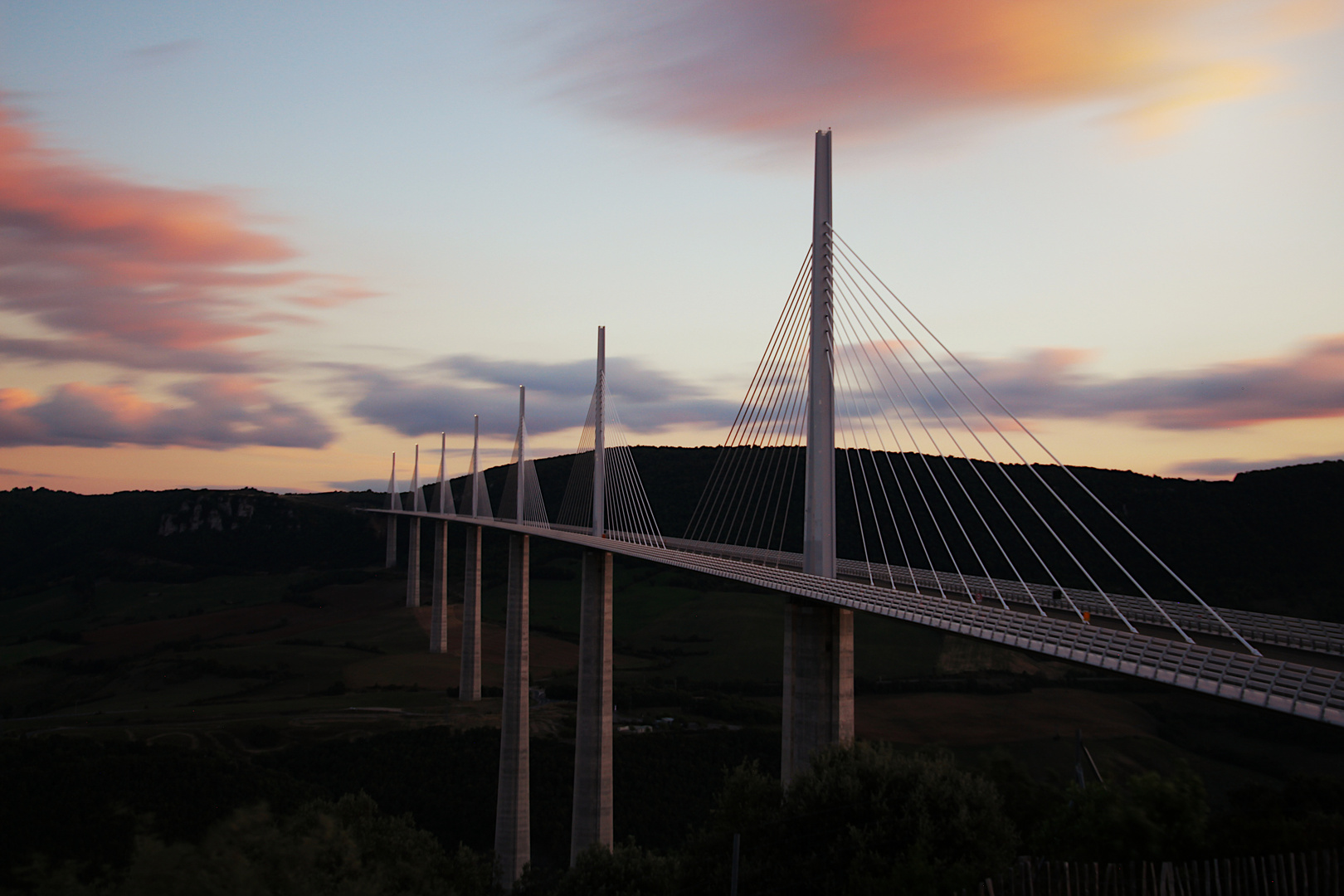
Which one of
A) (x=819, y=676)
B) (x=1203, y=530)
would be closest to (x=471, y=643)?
(x=819, y=676)

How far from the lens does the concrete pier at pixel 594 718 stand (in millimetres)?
43688

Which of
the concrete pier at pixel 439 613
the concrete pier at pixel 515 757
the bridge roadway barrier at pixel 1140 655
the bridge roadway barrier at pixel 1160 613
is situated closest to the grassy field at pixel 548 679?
the concrete pier at pixel 439 613

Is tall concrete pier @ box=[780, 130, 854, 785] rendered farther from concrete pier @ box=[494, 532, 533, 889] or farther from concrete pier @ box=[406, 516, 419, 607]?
concrete pier @ box=[406, 516, 419, 607]

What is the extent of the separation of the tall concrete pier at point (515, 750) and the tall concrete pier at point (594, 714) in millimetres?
4446

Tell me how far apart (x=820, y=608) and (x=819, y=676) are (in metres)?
1.82

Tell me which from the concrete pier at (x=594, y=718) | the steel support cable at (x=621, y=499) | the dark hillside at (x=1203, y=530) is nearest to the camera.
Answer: the concrete pier at (x=594, y=718)

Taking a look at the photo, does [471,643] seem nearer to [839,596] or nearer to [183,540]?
[839,596]

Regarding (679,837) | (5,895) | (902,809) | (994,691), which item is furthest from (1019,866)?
(994,691)

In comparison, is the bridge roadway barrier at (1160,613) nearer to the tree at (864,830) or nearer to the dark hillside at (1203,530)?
the tree at (864,830)

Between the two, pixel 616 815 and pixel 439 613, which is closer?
pixel 616 815

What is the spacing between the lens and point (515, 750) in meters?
51.9

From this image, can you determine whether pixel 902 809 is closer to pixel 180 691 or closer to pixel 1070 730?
pixel 1070 730

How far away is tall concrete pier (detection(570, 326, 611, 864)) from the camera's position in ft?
143

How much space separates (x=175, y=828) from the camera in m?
35.1
